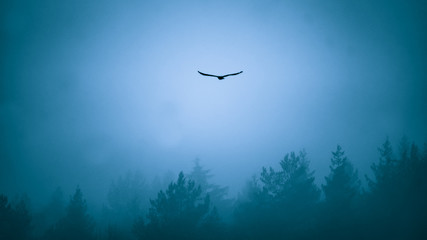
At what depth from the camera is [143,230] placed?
18.9 m

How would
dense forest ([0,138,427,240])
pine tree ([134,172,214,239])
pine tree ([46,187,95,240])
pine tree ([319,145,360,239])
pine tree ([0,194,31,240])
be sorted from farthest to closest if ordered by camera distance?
pine tree ([46,187,95,240])
pine tree ([0,194,31,240])
dense forest ([0,138,427,240])
pine tree ([319,145,360,239])
pine tree ([134,172,214,239])

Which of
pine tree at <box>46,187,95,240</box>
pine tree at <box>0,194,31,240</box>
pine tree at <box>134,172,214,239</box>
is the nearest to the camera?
pine tree at <box>134,172,214,239</box>

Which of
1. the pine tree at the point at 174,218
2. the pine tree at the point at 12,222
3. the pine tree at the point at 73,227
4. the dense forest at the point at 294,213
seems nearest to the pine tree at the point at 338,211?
the dense forest at the point at 294,213

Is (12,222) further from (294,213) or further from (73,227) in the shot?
(294,213)

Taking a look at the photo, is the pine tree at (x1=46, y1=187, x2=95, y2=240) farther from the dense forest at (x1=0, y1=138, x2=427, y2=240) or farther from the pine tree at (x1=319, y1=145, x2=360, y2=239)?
the pine tree at (x1=319, y1=145, x2=360, y2=239)

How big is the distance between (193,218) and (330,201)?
13.2 m

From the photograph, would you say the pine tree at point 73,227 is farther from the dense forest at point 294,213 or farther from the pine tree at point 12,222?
the pine tree at point 12,222

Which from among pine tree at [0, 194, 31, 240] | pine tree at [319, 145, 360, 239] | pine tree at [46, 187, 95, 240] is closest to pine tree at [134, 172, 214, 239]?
pine tree at [46, 187, 95, 240]

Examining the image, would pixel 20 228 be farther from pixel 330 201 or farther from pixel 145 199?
pixel 330 201

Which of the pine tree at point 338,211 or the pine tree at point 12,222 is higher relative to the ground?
the pine tree at point 12,222

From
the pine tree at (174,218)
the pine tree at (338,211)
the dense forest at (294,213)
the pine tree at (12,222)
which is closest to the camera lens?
the pine tree at (174,218)

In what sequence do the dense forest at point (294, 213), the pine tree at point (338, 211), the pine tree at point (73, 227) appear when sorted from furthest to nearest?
the pine tree at point (73, 227), the dense forest at point (294, 213), the pine tree at point (338, 211)

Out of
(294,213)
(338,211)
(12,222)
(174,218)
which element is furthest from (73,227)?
(338,211)

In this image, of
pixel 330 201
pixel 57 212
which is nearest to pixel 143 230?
pixel 330 201
